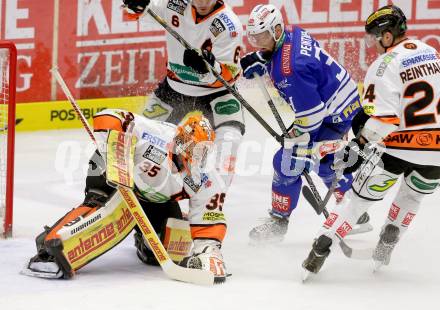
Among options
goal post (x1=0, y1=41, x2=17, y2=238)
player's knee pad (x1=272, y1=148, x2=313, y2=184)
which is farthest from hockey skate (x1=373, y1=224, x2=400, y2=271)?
goal post (x1=0, y1=41, x2=17, y2=238)

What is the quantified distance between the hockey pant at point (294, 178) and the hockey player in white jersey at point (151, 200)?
30.8 inches

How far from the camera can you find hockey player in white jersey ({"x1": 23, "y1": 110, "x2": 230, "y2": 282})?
13.6 feet

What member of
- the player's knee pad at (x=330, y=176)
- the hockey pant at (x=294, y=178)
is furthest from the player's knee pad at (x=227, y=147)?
the player's knee pad at (x=330, y=176)

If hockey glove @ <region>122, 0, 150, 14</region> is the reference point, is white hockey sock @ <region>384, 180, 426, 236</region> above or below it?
below

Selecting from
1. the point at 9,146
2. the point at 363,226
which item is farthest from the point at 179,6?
the point at 363,226

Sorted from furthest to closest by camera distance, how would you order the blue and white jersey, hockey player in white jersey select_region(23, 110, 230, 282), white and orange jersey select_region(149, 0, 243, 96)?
white and orange jersey select_region(149, 0, 243, 96) < the blue and white jersey < hockey player in white jersey select_region(23, 110, 230, 282)

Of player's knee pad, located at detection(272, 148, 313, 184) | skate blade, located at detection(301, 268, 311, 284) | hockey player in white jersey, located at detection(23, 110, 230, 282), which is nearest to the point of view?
hockey player in white jersey, located at detection(23, 110, 230, 282)

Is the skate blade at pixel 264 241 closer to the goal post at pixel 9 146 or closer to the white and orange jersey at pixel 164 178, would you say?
the white and orange jersey at pixel 164 178

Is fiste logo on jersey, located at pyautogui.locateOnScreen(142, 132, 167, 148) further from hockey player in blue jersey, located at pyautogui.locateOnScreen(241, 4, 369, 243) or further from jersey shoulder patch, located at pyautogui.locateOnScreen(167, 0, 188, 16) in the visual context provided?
jersey shoulder patch, located at pyautogui.locateOnScreen(167, 0, 188, 16)

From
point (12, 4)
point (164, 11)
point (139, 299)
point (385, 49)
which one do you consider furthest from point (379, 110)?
point (12, 4)

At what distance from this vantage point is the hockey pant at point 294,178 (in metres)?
5.05

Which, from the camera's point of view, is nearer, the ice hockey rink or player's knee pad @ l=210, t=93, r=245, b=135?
the ice hockey rink

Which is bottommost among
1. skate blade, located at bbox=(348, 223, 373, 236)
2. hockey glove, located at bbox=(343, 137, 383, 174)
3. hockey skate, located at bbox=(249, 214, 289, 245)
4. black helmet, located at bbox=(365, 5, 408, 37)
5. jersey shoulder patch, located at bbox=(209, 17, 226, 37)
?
skate blade, located at bbox=(348, 223, 373, 236)

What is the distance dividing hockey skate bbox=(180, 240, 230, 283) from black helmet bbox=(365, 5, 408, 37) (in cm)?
113
